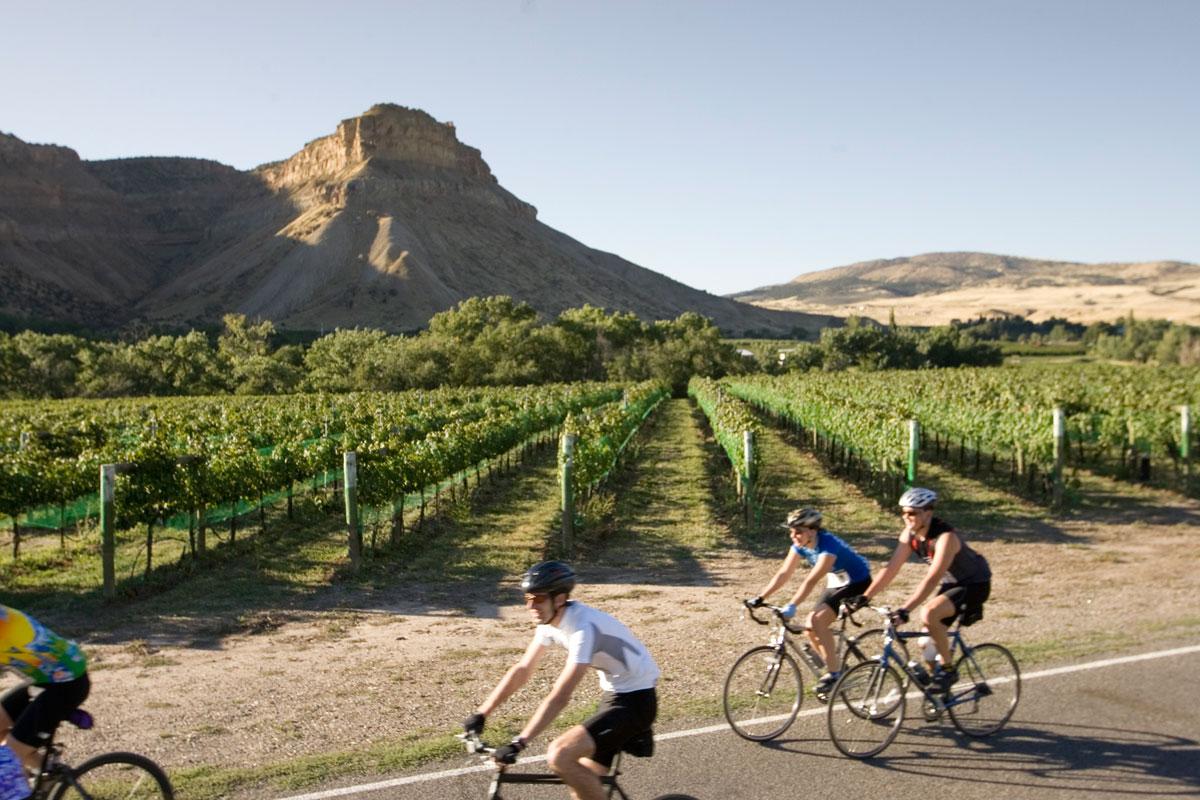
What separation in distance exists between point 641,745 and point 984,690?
3081 mm

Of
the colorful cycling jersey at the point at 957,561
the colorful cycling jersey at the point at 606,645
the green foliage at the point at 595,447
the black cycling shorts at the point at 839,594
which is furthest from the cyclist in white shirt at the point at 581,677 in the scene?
the green foliage at the point at 595,447

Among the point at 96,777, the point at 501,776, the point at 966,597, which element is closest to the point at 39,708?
the point at 96,777

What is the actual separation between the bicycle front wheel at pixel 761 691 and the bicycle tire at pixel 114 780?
341 cm

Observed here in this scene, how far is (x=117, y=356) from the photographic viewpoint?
212 feet

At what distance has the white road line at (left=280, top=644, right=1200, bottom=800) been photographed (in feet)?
17.8

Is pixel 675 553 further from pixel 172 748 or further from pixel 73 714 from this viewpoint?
pixel 73 714

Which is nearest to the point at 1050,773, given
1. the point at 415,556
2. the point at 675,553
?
Answer: the point at 675,553

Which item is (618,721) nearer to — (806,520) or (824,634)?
(824,634)

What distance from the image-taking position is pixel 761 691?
645cm

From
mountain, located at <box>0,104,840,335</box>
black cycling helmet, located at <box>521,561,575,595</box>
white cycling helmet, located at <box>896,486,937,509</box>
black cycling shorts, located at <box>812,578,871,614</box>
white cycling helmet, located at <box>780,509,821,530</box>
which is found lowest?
black cycling shorts, located at <box>812,578,871,614</box>

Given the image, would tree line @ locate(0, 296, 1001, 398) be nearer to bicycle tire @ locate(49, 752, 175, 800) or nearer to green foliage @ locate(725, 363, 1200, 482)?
green foliage @ locate(725, 363, 1200, 482)

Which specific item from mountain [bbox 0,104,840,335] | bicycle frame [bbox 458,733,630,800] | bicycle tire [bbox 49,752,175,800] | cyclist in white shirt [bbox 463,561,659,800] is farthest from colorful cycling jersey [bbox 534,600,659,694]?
mountain [bbox 0,104,840,335]

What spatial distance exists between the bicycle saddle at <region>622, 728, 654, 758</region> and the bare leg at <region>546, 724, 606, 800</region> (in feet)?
0.69

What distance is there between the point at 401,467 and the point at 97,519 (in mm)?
5811
